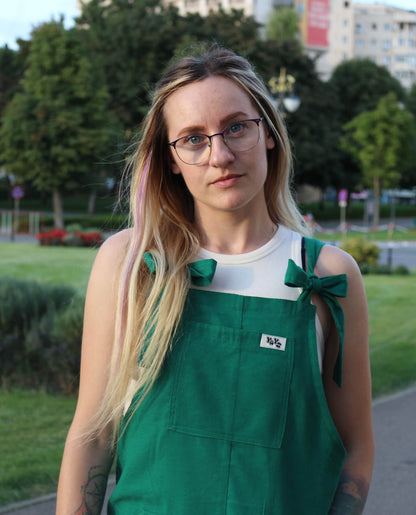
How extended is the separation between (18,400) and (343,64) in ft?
200

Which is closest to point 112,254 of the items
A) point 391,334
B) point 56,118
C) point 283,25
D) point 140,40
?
point 391,334

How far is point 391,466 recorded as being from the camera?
5203mm

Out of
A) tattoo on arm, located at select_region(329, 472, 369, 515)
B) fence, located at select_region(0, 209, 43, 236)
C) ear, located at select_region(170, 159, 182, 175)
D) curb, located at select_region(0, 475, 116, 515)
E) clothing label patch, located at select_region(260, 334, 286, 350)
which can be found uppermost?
ear, located at select_region(170, 159, 182, 175)

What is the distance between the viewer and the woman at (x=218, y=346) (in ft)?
5.24

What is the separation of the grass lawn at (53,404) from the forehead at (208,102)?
1.59 meters

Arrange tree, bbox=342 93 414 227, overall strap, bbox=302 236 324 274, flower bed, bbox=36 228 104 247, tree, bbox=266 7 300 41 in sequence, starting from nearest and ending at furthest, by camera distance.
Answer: overall strap, bbox=302 236 324 274
flower bed, bbox=36 228 104 247
tree, bbox=342 93 414 227
tree, bbox=266 7 300 41

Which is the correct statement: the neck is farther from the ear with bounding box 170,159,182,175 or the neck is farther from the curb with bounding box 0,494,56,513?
the curb with bounding box 0,494,56,513

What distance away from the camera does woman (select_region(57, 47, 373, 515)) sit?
1596 millimetres

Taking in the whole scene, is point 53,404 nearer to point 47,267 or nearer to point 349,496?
point 349,496

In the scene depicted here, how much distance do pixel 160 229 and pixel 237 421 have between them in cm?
57

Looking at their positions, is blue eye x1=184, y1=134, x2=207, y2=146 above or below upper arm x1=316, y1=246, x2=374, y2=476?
above

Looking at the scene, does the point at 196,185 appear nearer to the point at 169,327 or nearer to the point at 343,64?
the point at 169,327

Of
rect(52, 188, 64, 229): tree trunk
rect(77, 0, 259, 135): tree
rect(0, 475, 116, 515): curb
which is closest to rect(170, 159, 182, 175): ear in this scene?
rect(0, 475, 116, 515): curb

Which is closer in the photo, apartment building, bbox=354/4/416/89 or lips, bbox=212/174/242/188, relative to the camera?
lips, bbox=212/174/242/188
